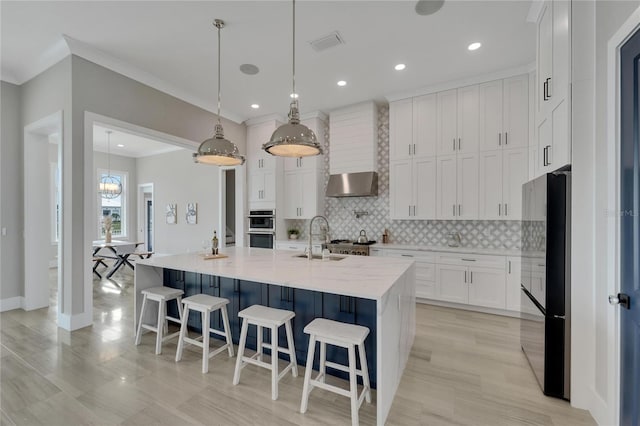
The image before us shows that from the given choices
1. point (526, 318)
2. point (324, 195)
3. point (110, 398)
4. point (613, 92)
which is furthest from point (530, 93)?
point (110, 398)

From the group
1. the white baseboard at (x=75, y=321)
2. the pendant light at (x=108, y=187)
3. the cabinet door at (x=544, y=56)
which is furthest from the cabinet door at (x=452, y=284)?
the pendant light at (x=108, y=187)

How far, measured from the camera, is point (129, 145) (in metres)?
7.45

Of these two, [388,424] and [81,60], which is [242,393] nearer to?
[388,424]

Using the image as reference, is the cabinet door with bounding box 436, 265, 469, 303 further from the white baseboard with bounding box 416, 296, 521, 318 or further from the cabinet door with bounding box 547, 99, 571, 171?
the cabinet door with bounding box 547, 99, 571, 171

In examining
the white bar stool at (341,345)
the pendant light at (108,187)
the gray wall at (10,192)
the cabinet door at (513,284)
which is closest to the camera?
the white bar stool at (341,345)

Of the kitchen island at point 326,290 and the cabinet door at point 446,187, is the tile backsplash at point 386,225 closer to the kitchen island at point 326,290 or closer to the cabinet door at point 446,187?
the cabinet door at point 446,187

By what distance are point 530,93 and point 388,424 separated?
13.5ft

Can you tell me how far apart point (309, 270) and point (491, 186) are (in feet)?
9.89

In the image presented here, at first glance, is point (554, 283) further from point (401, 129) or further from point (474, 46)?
point (401, 129)

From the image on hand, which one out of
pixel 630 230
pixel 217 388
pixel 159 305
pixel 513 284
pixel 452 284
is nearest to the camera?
pixel 630 230

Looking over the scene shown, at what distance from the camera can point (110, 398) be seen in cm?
202

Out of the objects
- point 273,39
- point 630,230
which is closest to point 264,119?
point 273,39

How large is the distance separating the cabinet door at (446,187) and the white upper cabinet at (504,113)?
0.47m

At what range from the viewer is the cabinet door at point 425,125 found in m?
4.18
